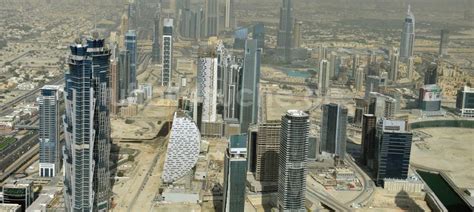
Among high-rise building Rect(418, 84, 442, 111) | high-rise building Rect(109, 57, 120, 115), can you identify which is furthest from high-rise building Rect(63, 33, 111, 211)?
high-rise building Rect(418, 84, 442, 111)

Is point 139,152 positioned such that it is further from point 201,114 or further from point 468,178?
point 468,178

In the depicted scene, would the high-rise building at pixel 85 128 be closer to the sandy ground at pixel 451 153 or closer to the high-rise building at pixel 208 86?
the high-rise building at pixel 208 86

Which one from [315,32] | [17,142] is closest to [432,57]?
[315,32]

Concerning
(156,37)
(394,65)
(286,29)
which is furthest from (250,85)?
(394,65)

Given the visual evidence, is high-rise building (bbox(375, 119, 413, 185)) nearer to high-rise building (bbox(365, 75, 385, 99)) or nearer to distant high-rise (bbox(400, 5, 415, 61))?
high-rise building (bbox(365, 75, 385, 99))

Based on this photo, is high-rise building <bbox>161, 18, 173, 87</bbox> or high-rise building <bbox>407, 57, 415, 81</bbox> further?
high-rise building <bbox>407, 57, 415, 81</bbox>

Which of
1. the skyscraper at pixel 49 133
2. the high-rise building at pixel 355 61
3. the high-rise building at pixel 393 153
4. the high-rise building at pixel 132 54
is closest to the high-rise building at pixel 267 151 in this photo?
the high-rise building at pixel 393 153
